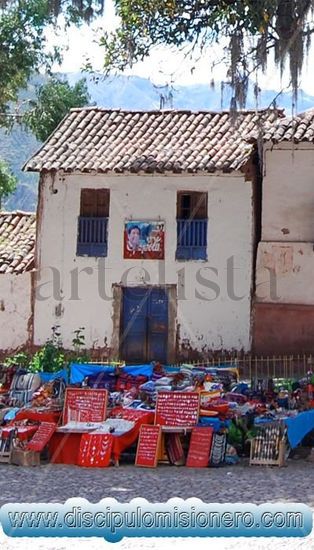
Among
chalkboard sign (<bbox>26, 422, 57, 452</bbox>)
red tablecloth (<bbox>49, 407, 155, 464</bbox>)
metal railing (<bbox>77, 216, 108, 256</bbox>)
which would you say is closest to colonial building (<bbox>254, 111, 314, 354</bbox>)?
metal railing (<bbox>77, 216, 108, 256</bbox>)

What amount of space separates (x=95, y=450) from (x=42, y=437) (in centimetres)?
78

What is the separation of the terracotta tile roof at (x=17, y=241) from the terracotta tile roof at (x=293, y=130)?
6462mm

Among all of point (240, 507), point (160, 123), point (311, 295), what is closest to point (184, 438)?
point (240, 507)

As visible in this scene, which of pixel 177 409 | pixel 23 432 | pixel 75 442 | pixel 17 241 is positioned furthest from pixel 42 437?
pixel 17 241

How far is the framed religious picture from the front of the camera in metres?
21.7

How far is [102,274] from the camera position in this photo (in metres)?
22.0

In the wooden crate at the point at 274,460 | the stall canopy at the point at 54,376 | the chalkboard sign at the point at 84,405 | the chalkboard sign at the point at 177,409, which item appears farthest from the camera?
the stall canopy at the point at 54,376

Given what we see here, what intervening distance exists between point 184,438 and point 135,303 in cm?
979

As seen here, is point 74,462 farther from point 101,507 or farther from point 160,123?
point 160,123

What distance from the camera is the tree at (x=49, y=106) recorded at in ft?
94.3

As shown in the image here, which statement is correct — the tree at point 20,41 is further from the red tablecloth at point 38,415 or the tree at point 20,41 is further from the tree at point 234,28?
the red tablecloth at point 38,415

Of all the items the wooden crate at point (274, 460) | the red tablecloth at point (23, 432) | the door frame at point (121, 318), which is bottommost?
the wooden crate at point (274, 460)

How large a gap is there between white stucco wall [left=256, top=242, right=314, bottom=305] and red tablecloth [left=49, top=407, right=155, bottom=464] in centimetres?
894

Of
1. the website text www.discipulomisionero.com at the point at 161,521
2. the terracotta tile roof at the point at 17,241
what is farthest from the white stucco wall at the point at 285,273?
the website text www.discipulomisionero.com at the point at 161,521
